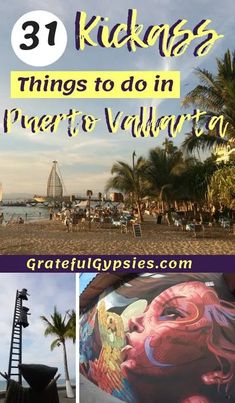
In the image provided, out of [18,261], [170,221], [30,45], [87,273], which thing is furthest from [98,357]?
[170,221]

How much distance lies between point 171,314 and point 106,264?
1180 mm

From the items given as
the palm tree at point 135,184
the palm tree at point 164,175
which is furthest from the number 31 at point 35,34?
the palm tree at point 164,175

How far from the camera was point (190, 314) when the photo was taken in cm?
571

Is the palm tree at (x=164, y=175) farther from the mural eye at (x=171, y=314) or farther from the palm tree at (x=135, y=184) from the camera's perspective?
the mural eye at (x=171, y=314)

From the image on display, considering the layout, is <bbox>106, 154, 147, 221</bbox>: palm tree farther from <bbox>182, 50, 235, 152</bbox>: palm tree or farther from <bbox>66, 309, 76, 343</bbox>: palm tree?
<bbox>66, 309, 76, 343</bbox>: palm tree

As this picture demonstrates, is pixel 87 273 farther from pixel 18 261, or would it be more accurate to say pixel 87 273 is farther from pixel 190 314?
pixel 190 314

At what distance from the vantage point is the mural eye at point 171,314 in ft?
18.8

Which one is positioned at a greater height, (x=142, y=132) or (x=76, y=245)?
(x=142, y=132)

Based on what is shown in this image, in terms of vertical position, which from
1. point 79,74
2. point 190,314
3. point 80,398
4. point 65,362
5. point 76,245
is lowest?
point 80,398

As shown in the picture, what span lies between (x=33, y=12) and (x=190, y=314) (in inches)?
162

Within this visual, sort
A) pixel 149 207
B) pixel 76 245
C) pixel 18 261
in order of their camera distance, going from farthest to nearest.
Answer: pixel 149 207 < pixel 76 245 < pixel 18 261

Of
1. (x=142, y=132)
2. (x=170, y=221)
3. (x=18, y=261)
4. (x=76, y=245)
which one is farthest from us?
(x=170, y=221)

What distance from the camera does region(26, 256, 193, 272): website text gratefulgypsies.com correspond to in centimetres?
519

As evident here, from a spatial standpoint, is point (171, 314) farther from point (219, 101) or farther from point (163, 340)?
point (219, 101)
